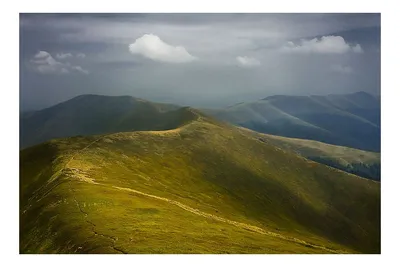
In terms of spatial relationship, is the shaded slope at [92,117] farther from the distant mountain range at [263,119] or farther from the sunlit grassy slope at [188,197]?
the sunlit grassy slope at [188,197]

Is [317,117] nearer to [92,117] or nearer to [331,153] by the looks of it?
[331,153]

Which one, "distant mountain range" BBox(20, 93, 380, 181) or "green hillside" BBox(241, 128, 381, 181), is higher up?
"distant mountain range" BBox(20, 93, 380, 181)

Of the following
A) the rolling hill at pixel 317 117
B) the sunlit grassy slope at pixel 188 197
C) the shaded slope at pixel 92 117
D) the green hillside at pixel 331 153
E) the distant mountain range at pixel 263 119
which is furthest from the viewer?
the green hillside at pixel 331 153

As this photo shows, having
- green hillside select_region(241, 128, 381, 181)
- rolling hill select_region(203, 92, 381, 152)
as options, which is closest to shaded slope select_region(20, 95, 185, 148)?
rolling hill select_region(203, 92, 381, 152)

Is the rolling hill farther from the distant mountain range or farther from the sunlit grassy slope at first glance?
the sunlit grassy slope

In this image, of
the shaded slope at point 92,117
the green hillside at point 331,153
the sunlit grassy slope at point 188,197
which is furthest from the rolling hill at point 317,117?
the shaded slope at point 92,117

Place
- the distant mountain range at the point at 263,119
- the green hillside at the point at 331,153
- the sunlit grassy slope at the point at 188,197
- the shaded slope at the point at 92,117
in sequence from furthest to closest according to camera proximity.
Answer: the green hillside at the point at 331,153, the distant mountain range at the point at 263,119, the shaded slope at the point at 92,117, the sunlit grassy slope at the point at 188,197

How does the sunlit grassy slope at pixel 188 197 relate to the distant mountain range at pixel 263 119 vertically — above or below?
below

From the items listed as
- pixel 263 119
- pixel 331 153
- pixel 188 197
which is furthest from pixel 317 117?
pixel 188 197
